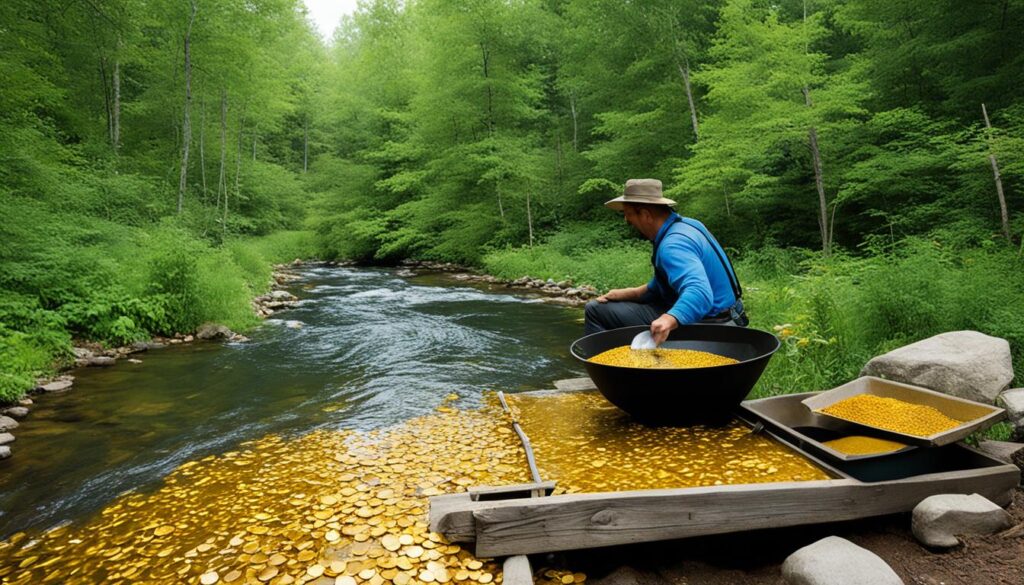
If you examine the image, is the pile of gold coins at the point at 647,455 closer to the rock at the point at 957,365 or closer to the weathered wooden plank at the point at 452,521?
the weathered wooden plank at the point at 452,521

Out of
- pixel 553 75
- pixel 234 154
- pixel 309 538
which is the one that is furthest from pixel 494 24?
pixel 309 538

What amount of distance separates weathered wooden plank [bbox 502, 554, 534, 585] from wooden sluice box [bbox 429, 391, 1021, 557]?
4 centimetres

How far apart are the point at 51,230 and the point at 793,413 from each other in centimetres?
890

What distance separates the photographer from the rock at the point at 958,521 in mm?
2111

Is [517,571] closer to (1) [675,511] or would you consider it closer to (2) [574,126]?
(1) [675,511]

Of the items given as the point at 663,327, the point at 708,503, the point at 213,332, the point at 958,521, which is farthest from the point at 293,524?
the point at 213,332

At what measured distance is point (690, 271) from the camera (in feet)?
10.1

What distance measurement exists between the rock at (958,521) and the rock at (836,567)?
1.37 feet

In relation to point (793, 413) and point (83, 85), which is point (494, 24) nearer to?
point (83, 85)

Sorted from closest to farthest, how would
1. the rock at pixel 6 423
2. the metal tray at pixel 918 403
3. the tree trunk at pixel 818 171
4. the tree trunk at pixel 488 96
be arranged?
the metal tray at pixel 918 403
the rock at pixel 6 423
the tree trunk at pixel 818 171
the tree trunk at pixel 488 96

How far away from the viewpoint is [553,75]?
19609mm

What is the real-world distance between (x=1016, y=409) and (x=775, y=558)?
1.57m

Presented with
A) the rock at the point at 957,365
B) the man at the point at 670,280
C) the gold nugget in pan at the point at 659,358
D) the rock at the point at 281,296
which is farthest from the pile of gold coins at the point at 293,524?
the rock at the point at 281,296

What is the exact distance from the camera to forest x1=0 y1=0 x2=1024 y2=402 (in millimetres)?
5934
